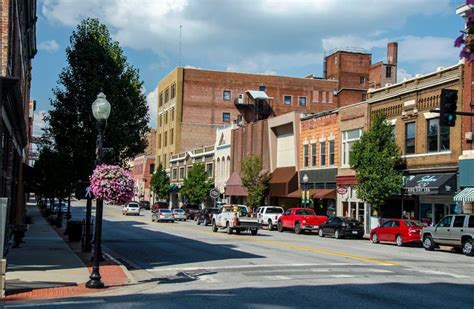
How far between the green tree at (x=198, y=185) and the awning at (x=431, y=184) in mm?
37972

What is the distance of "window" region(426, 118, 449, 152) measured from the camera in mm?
34406

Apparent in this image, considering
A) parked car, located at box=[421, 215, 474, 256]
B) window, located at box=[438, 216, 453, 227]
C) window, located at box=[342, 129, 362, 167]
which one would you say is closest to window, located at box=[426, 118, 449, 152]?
parked car, located at box=[421, 215, 474, 256]

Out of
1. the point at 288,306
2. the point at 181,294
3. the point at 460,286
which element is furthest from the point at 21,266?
the point at 460,286

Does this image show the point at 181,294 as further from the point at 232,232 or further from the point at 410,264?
the point at 232,232

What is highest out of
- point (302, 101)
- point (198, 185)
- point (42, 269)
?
point (302, 101)

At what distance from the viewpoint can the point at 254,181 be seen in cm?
5594

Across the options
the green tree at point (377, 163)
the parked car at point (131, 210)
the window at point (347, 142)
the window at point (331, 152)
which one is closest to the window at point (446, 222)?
the green tree at point (377, 163)

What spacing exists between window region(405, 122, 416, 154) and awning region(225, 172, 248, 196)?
24633 millimetres

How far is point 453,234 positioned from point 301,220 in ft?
48.7

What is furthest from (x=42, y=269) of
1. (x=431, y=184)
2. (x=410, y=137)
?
(x=410, y=137)

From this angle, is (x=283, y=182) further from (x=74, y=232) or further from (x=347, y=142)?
(x=74, y=232)

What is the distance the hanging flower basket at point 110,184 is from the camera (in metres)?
14.0

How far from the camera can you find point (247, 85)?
9094 centimetres

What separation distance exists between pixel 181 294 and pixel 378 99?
1222 inches
